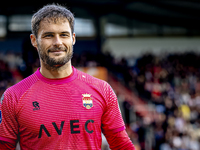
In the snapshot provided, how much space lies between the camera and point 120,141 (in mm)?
1811

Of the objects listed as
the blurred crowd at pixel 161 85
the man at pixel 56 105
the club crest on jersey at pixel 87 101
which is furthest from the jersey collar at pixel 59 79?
the blurred crowd at pixel 161 85

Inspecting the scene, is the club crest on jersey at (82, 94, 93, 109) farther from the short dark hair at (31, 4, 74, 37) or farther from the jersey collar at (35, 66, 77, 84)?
the short dark hair at (31, 4, 74, 37)

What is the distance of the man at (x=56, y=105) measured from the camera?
1.69 metres

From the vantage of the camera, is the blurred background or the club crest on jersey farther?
the blurred background

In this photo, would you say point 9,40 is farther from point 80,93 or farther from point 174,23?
point 80,93

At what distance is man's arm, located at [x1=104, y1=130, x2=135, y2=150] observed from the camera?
1806 mm

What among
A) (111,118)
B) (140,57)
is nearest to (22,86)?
(111,118)

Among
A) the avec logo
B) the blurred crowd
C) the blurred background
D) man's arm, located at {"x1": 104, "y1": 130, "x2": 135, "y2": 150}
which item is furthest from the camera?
the blurred background

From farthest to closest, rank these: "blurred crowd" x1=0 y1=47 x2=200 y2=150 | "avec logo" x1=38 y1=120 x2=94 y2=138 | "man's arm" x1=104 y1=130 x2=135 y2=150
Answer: "blurred crowd" x1=0 y1=47 x2=200 y2=150 → "man's arm" x1=104 y1=130 x2=135 y2=150 → "avec logo" x1=38 y1=120 x2=94 y2=138

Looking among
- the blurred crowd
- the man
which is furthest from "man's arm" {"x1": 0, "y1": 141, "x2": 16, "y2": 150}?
the blurred crowd

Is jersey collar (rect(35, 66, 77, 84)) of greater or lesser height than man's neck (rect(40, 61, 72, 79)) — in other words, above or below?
below

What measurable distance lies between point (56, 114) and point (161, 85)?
1129 centimetres

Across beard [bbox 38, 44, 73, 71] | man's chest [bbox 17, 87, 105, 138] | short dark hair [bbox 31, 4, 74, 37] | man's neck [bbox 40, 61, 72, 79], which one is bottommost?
man's chest [bbox 17, 87, 105, 138]

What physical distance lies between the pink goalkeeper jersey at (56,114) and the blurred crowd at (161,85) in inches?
284
